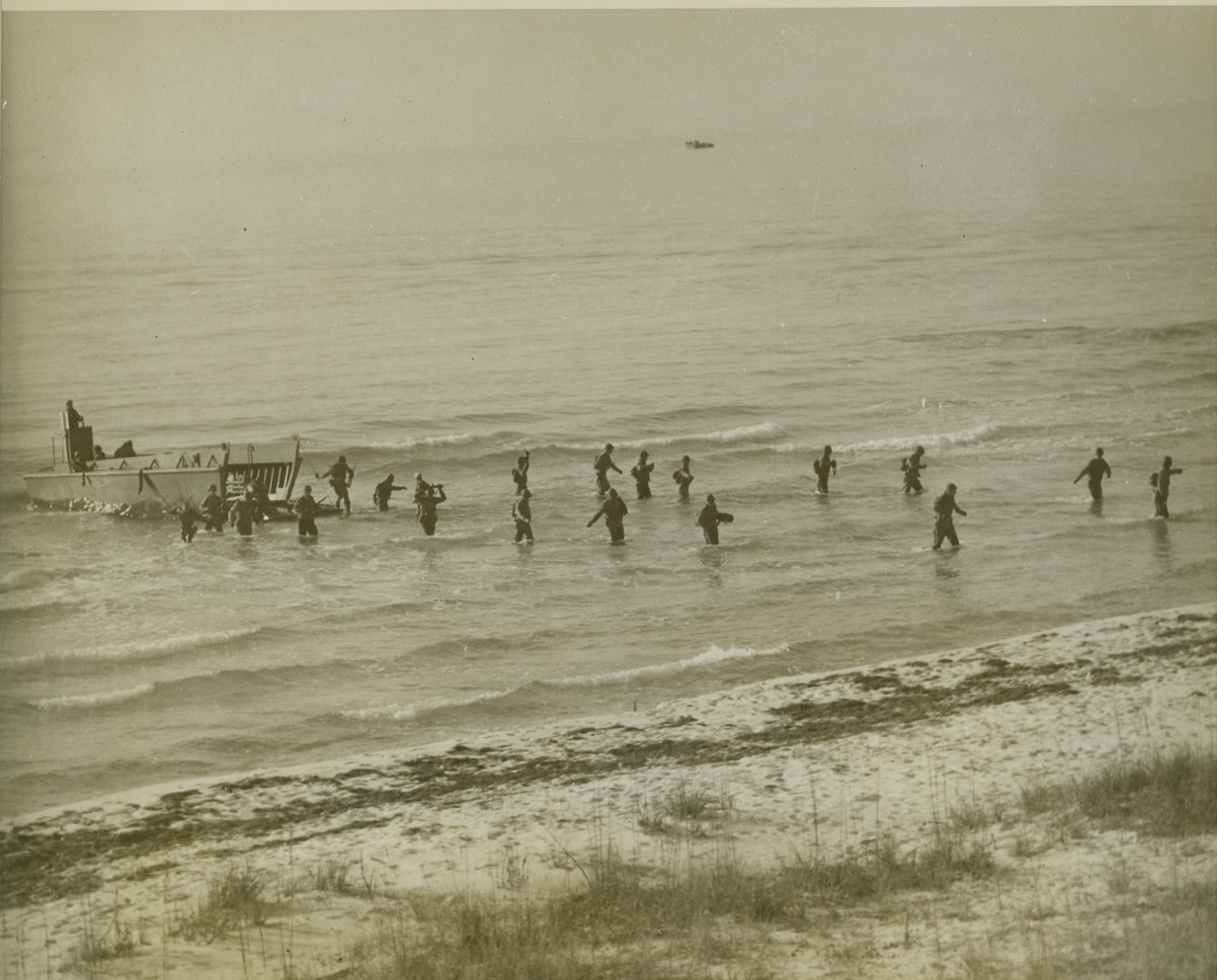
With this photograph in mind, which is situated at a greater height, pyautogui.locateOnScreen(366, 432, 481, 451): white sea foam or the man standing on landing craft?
pyautogui.locateOnScreen(366, 432, 481, 451): white sea foam

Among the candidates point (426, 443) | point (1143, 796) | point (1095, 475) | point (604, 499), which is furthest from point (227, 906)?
point (1095, 475)

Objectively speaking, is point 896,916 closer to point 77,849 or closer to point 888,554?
point 888,554

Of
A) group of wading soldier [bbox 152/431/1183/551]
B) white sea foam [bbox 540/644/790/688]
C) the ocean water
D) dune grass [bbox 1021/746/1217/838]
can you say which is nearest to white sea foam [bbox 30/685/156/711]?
the ocean water

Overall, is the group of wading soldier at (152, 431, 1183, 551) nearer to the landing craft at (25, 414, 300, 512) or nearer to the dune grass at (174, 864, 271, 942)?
the landing craft at (25, 414, 300, 512)

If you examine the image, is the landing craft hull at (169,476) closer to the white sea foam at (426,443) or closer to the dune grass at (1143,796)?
the white sea foam at (426,443)

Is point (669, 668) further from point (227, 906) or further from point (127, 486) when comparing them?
point (127, 486)
